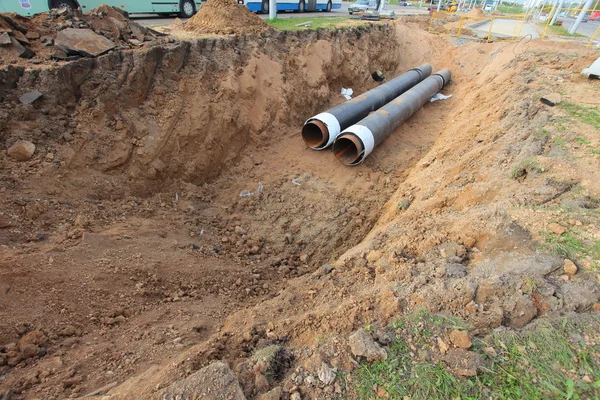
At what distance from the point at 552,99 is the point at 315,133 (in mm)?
5483

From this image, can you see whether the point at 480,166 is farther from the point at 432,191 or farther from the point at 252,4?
the point at 252,4

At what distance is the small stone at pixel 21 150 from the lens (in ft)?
16.3

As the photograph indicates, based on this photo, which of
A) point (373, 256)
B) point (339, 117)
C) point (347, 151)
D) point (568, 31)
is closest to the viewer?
point (373, 256)

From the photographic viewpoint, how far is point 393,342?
270cm

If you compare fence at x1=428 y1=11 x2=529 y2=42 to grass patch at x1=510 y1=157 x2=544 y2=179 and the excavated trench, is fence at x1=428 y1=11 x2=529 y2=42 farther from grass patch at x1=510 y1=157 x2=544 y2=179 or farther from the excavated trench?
grass patch at x1=510 y1=157 x2=544 y2=179

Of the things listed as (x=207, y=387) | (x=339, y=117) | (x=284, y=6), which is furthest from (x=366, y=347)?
(x=284, y=6)

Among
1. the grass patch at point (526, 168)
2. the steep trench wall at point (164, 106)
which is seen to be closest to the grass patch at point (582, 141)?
the grass patch at point (526, 168)

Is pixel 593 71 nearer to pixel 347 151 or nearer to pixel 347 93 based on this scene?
pixel 347 151

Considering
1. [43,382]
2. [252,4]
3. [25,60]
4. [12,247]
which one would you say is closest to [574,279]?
[43,382]

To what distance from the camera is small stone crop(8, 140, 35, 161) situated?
495cm

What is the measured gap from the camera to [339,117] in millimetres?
8102

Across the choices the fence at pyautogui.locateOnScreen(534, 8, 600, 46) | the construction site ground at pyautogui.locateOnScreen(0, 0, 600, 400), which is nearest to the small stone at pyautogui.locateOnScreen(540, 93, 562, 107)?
the construction site ground at pyautogui.locateOnScreen(0, 0, 600, 400)

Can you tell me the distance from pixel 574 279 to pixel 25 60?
28.0ft

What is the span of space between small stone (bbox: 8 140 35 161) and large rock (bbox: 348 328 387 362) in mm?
5734
